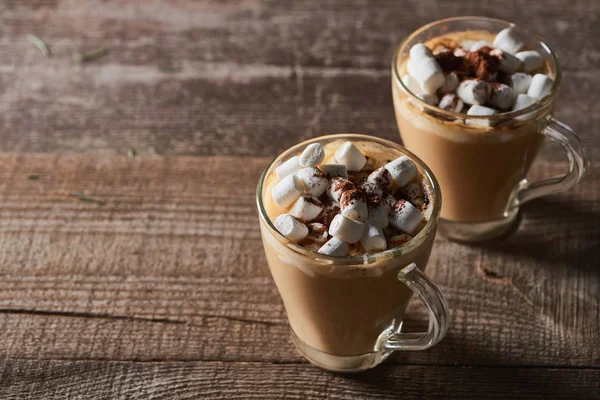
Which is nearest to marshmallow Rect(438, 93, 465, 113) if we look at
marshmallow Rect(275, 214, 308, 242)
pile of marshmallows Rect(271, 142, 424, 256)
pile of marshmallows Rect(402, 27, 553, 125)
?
pile of marshmallows Rect(402, 27, 553, 125)

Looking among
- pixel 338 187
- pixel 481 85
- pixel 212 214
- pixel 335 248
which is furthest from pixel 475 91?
pixel 212 214

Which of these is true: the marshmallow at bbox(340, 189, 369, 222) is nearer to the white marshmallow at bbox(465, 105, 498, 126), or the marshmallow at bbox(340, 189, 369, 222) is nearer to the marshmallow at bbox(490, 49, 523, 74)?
the white marshmallow at bbox(465, 105, 498, 126)

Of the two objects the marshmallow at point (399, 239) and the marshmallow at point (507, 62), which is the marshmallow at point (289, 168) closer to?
the marshmallow at point (399, 239)

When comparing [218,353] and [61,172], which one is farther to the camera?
[61,172]

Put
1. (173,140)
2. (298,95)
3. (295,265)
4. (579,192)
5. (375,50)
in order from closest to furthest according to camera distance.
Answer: (295,265) → (579,192) → (173,140) → (298,95) → (375,50)

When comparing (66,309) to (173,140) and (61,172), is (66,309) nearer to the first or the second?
(61,172)

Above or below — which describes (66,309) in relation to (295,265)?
below

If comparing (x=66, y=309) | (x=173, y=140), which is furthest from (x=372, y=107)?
(x=66, y=309)
